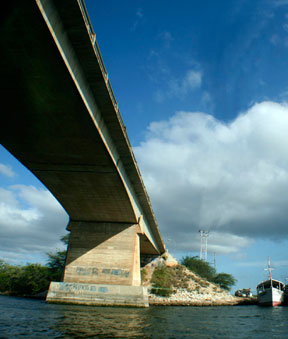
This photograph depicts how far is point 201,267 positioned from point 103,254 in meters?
62.6

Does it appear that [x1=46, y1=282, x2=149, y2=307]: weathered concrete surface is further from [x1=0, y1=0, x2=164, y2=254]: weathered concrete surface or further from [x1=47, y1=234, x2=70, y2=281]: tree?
[x1=47, y1=234, x2=70, y2=281]: tree

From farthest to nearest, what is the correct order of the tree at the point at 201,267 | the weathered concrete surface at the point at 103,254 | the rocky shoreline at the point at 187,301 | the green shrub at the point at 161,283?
the tree at the point at 201,267, the green shrub at the point at 161,283, the rocky shoreline at the point at 187,301, the weathered concrete surface at the point at 103,254

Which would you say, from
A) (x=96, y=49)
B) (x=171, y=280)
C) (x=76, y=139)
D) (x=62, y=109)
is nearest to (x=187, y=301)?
(x=171, y=280)

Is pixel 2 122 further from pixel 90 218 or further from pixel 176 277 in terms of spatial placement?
pixel 176 277

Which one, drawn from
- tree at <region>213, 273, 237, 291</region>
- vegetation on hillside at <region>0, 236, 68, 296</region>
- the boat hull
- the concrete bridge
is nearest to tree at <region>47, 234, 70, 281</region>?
vegetation on hillside at <region>0, 236, 68, 296</region>

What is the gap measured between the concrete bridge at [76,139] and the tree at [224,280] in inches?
2369

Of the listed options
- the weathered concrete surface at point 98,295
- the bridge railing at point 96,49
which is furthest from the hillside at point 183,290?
the bridge railing at point 96,49

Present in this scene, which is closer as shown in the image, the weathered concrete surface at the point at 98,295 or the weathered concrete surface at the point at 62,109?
the weathered concrete surface at the point at 62,109

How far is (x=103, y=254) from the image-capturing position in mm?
27656

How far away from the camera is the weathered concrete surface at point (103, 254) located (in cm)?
2645

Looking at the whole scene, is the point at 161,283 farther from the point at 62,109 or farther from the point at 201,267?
the point at 201,267

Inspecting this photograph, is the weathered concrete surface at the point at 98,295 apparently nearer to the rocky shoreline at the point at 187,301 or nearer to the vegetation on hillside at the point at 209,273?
→ the rocky shoreline at the point at 187,301

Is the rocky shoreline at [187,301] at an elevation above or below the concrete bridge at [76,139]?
below

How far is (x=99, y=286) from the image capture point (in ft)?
82.4
